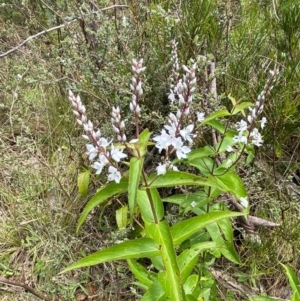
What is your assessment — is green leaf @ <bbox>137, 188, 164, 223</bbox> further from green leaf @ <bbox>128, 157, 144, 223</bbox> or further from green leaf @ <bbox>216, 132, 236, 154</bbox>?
green leaf @ <bbox>216, 132, 236, 154</bbox>

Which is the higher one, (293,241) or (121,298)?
(293,241)

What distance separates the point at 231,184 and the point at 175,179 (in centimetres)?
40

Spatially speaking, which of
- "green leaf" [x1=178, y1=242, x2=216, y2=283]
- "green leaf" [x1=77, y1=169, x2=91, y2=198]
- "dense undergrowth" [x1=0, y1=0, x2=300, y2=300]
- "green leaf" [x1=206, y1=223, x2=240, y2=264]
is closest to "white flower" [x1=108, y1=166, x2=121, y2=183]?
"green leaf" [x1=178, y1=242, x2=216, y2=283]

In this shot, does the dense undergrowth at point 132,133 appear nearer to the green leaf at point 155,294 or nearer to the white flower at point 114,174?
the green leaf at point 155,294

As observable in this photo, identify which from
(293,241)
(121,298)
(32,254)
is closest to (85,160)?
(32,254)

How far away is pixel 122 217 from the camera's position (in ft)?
7.63

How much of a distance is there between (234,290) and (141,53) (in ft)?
4.89

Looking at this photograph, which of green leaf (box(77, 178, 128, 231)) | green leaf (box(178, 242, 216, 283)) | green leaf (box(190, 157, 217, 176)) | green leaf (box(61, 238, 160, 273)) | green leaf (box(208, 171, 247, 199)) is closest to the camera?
green leaf (box(61, 238, 160, 273))

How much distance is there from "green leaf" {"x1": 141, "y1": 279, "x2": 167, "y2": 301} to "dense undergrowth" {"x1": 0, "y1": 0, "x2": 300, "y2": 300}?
0.60 metres

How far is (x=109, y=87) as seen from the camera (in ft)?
8.27

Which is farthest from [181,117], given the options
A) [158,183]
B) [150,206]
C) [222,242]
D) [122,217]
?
[122,217]

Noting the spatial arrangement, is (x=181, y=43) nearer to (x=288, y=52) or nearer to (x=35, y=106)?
(x=288, y=52)

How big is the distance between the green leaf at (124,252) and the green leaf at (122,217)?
86 cm

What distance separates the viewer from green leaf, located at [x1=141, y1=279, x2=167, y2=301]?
1.56 m
